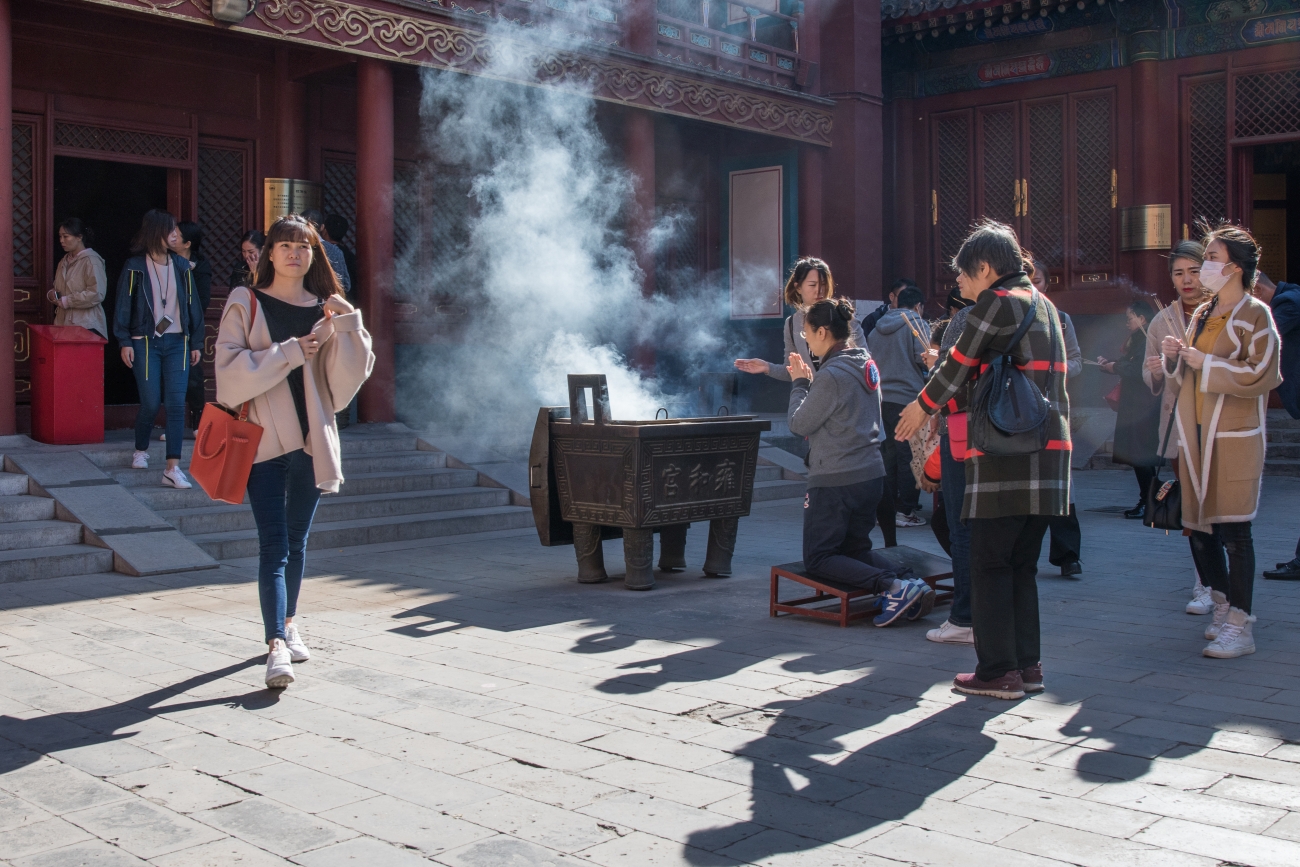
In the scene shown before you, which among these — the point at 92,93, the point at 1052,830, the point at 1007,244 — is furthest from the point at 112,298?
the point at 1052,830

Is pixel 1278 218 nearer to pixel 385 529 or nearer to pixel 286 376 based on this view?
pixel 385 529

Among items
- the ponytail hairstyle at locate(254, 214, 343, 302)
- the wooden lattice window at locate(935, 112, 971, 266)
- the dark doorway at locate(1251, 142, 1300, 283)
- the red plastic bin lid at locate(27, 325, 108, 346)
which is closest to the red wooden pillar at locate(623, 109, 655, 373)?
the wooden lattice window at locate(935, 112, 971, 266)

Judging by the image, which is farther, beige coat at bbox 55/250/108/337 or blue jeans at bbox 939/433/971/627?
beige coat at bbox 55/250/108/337

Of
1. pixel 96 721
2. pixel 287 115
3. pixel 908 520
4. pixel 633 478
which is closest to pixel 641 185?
pixel 287 115

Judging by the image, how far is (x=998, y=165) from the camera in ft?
49.6

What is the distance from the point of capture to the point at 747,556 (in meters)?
7.80

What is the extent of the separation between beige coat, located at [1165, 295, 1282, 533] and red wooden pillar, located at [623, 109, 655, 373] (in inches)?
305

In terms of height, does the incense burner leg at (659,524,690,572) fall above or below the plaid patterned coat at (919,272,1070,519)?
below

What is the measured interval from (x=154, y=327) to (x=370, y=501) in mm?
1852

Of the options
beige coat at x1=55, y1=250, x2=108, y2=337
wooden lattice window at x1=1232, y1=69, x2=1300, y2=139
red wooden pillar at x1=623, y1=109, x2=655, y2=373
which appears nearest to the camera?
beige coat at x1=55, y1=250, x2=108, y2=337

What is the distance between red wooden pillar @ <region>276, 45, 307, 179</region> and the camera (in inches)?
431

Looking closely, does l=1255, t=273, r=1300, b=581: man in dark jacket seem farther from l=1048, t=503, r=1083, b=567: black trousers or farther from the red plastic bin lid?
the red plastic bin lid

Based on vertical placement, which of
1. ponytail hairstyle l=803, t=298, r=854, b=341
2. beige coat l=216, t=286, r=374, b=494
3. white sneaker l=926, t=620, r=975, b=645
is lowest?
white sneaker l=926, t=620, r=975, b=645

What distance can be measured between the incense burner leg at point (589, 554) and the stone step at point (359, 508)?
89.9 inches
